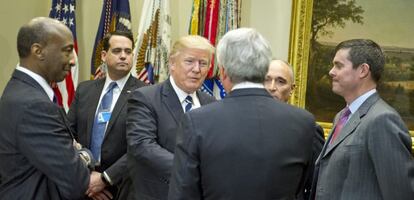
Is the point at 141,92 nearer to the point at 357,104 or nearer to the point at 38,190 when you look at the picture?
the point at 38,190

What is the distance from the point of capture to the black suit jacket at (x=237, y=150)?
196 cm

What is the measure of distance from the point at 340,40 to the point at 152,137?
2.46 metres

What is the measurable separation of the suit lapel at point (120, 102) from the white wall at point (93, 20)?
1602 millimetres

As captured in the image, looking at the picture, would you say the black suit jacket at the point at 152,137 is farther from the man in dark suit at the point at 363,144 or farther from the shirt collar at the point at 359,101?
the shirt collar at the point at 359,101

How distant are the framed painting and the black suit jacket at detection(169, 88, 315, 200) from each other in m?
2.69

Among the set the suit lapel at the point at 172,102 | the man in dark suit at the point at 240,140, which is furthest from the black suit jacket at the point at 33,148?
the suit lapel at the point at 172,102

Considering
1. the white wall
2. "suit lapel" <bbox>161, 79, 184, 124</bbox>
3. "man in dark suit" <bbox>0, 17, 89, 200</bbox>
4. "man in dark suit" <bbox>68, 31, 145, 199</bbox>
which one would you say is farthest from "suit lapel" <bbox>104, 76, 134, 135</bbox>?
the white wall

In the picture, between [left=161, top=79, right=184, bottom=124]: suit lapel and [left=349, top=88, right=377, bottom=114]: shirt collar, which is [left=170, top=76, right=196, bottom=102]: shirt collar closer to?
[left=161, top=79, right=184, bottom=124]: suit lapel

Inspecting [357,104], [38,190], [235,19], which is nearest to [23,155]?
[38,190]

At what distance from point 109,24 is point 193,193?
3494 mm

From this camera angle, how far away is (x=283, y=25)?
16.3 ft

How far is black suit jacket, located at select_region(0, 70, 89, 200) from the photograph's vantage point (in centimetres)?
226

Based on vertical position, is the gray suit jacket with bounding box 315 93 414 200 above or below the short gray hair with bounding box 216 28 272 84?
below

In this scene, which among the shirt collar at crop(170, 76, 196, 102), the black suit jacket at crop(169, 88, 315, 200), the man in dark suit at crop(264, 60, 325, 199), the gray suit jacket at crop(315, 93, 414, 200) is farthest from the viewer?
the man in dark suit at crop(264, 60, 325, 199)
